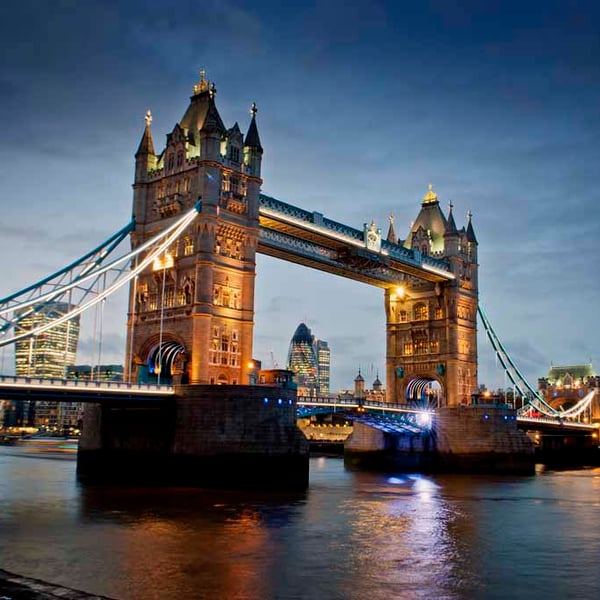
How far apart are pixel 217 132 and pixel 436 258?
34826 mm

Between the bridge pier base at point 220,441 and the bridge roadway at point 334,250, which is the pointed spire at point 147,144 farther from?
the bridge pier base at point 220,441

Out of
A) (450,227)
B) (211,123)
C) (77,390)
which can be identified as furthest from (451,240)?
(77,390)

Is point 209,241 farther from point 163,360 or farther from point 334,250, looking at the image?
point 334,250

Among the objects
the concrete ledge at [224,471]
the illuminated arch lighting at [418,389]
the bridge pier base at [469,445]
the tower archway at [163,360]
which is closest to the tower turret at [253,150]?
the tower archway at [163,360]

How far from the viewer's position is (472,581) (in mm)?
22156

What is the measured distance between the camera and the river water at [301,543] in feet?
69.3

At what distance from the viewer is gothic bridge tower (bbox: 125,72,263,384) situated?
54.0 meters

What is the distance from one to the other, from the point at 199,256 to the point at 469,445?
102 ft

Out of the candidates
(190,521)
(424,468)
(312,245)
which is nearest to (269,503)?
(190,521)

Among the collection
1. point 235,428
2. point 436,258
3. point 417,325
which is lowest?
point 235,428

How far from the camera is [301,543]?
27828 millimetres

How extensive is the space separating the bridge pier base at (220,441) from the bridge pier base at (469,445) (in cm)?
2559

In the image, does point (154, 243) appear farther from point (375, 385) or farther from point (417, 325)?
point (375, 385)

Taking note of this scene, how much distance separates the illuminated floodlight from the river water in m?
28.4
